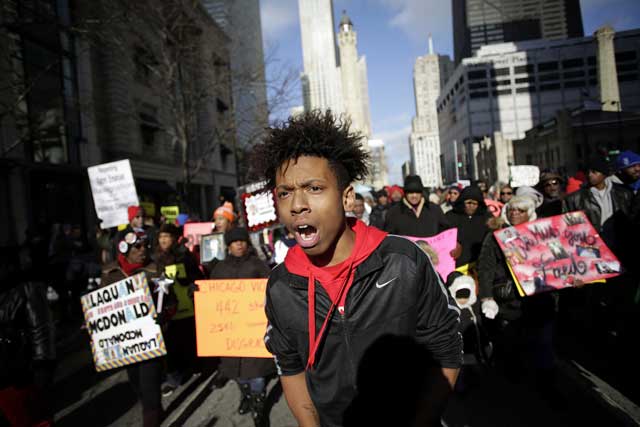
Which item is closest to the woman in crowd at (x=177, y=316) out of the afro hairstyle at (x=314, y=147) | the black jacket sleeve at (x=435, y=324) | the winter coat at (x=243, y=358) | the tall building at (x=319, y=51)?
the winter coat at (x=243, y=358)

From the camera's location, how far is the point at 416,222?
532cm

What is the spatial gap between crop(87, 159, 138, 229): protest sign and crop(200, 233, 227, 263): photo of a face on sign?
2990 millimetres

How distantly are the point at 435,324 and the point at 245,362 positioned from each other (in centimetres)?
263

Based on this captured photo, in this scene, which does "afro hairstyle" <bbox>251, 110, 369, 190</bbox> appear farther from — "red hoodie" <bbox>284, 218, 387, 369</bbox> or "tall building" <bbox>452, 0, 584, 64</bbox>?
"tall building" <bbox>452, 0, 584, 64</bbox>

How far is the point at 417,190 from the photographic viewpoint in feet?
17.4

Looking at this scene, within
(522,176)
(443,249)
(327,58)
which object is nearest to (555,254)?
(443,249)

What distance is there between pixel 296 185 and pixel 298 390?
89 cm

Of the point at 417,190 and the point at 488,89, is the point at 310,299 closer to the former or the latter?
the point at 417,190

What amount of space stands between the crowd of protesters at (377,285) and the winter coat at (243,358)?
1cm

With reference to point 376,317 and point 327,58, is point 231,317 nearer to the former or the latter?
point 376,317

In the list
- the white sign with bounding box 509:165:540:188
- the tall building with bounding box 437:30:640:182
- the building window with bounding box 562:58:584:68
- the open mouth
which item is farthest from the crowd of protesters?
the building window with bounding box 562:58:584:68

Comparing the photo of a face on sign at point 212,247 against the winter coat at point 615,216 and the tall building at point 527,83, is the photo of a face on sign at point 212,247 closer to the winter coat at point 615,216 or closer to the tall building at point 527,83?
the winter coat at point 615,216

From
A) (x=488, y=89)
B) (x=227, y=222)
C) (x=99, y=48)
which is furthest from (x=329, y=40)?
(x=227, y=222)

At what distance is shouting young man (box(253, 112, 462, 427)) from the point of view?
1.58 meters
